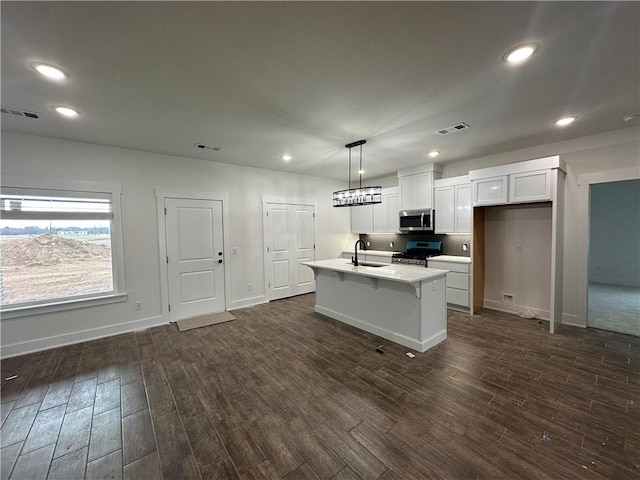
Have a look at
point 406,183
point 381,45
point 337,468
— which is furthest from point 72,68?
point 406,183

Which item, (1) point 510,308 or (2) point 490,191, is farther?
(1) point 510,308


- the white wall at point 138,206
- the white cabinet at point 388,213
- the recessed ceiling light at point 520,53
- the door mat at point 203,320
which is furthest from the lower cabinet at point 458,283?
the door mat at point 203,320

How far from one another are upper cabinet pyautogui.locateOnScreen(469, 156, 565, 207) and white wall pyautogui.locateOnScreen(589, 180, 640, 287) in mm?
3573

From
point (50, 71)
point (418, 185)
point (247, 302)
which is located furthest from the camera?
point (418, 185)

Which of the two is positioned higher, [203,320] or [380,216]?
[380,216]

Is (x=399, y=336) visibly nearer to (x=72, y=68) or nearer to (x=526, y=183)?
(x=526, y=183)

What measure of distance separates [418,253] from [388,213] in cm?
113

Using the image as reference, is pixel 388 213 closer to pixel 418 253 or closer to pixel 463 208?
pixel 418 253

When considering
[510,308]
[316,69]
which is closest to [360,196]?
[316,69]

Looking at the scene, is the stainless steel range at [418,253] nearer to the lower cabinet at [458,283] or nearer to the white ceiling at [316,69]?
the lower cabinet at [458,283]

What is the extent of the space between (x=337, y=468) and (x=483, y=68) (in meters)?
3.07

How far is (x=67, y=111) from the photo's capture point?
2705 mm

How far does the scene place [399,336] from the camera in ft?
11.0

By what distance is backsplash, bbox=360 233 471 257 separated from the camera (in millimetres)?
5074
